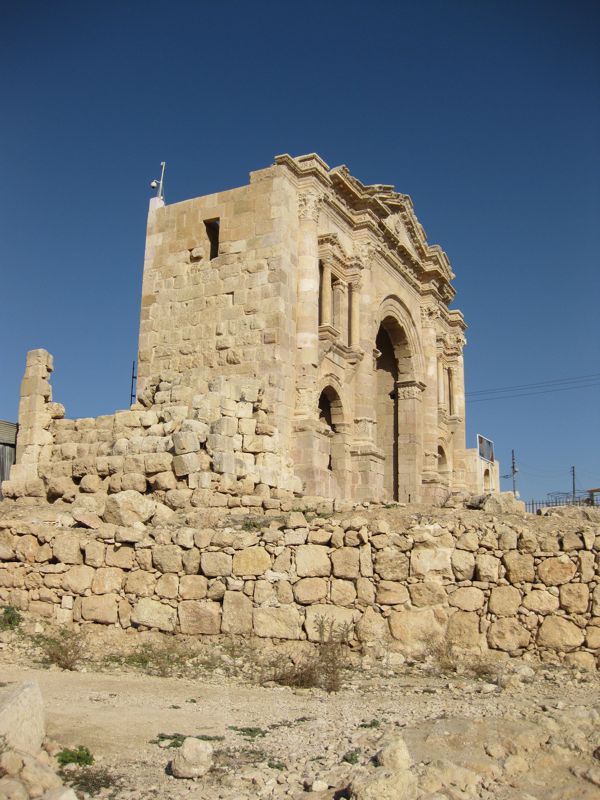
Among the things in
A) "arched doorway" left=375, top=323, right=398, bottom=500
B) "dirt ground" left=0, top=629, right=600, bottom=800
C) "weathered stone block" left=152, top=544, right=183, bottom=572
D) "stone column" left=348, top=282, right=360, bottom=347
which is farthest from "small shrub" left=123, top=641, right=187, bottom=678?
"arched doorway" left=375, top=323, right=398, bottom=500

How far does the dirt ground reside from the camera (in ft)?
13.6

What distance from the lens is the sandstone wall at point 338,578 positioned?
7305 mm

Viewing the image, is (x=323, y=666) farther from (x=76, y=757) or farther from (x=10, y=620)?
(x=10, y=620)

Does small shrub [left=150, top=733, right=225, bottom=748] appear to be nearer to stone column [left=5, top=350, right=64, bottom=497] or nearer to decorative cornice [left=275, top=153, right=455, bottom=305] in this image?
stone column [left=5, top=350, right=64, bottom=497]

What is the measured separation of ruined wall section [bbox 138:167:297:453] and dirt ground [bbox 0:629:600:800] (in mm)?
7959

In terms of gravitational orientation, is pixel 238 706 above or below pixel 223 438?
below

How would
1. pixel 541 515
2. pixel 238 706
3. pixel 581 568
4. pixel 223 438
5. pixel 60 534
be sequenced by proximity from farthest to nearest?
pixel 223 438, pixel 541 515, pixel 60 534, pixel 581 568, pixel 238 706

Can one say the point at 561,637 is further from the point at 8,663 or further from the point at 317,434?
the point at 317,434

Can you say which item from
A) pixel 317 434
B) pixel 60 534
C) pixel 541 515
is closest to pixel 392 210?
pixel 317 434

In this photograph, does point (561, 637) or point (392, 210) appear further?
point (392, 210)

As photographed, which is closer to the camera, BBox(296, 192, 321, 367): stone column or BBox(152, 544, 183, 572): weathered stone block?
BBox(152, 544, 183, 572): weathered stone block

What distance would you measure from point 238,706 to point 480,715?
1.88m

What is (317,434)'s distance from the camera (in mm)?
15516

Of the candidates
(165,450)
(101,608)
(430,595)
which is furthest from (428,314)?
(101,608)
